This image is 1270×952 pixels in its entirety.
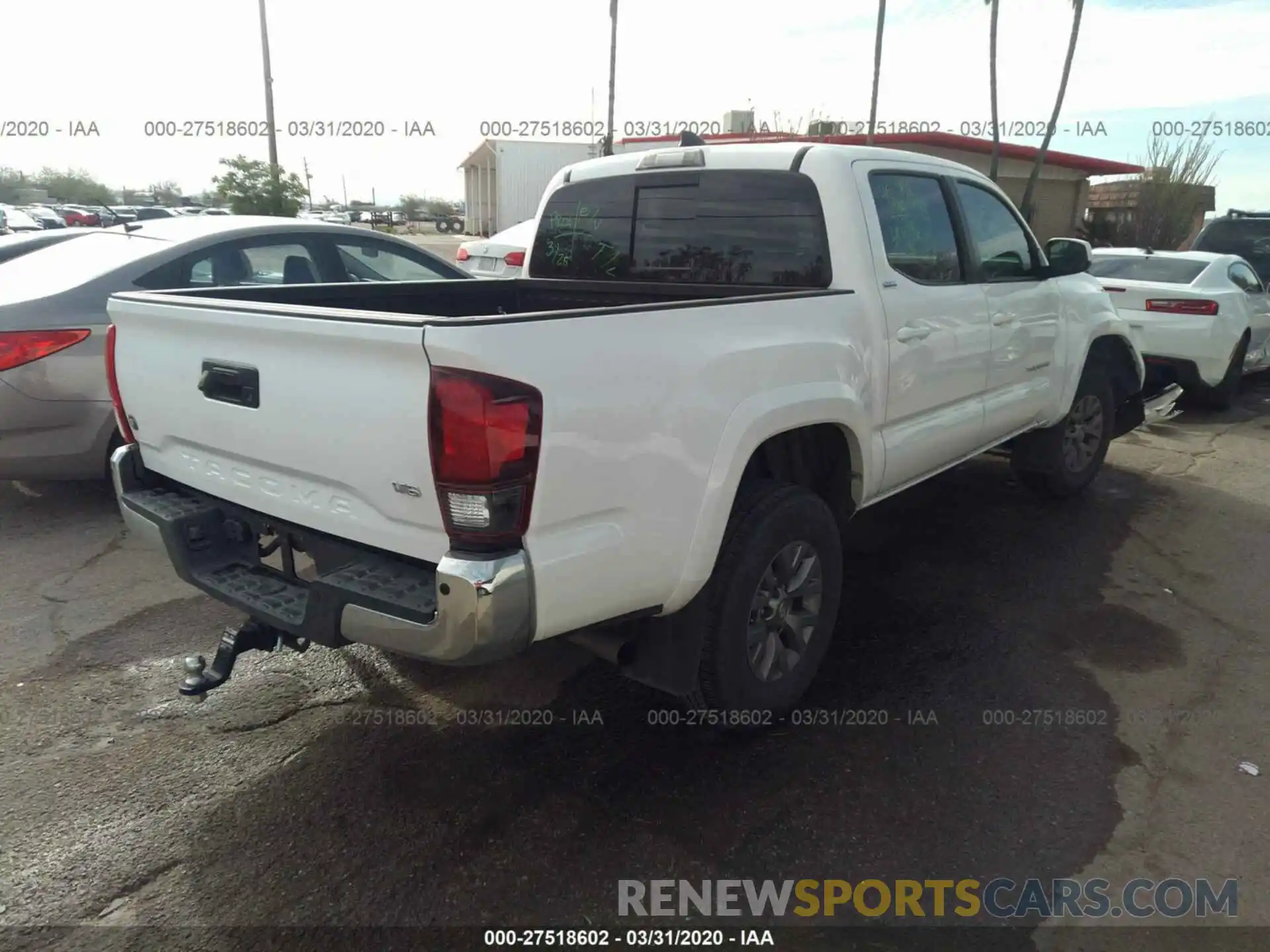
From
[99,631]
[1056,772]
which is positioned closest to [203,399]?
[99,631]

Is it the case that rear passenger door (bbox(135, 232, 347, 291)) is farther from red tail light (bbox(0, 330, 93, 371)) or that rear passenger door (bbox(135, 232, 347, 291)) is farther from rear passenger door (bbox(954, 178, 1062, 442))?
rear passenger door (bbox(954, 178, 1062, 442))

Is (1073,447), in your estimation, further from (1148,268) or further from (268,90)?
(268,90)

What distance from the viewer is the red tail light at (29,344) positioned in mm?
4734

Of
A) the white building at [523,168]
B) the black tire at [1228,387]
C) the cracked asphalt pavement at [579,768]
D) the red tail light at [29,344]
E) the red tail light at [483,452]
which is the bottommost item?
the cracked asphalt pavement at [579,768]

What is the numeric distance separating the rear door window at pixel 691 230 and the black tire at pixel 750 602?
39.5 inches

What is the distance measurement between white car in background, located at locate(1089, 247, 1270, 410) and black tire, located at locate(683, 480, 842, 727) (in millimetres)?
6587

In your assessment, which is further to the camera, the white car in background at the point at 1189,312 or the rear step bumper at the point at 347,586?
the white car in background at the point at 1189,312

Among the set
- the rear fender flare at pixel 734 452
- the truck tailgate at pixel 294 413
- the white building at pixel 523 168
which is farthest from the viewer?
the white building at pixel 523 168

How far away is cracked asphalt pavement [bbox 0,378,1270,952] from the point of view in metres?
2.50

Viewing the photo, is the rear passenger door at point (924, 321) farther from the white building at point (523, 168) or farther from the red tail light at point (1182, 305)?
the white building at point (523, 168)

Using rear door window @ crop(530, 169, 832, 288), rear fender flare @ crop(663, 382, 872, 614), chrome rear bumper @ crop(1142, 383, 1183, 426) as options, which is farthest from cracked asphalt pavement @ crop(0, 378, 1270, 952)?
chrome rear bumper @ crop(1142, 383, 1183, 426)

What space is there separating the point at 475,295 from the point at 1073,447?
4.01m

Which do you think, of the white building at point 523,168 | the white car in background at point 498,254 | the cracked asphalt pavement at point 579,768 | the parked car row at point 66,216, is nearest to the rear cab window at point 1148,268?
the cracked asphalt pavement at point 579,768

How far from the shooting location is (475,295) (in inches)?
171
